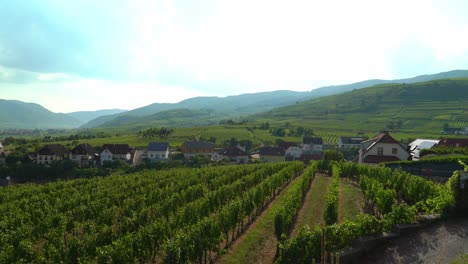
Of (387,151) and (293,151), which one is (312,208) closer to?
(387,151)

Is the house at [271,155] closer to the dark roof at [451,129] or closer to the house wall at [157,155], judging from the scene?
the house wall at [157,155]

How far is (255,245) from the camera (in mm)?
23734

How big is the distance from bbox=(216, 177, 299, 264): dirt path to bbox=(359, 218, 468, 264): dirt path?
296 inches

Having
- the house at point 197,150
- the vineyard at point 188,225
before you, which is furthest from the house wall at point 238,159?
the vineyard at point 188,225

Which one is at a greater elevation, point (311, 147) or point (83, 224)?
point (83, 224)

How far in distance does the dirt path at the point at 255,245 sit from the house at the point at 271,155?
289ft

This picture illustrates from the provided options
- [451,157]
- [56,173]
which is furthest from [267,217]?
[56,173]

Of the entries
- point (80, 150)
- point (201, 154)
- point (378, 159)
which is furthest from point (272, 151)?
point (378, 159)

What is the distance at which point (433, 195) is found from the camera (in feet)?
77.4

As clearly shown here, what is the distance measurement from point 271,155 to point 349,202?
278 feet

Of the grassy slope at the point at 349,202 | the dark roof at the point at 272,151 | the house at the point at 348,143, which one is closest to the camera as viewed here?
the grassy slope at the point at 349,202

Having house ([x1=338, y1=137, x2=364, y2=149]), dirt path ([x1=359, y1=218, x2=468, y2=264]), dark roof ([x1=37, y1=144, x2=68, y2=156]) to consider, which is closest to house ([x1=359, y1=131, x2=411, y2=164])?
dirt path ([x1=359, y1=218, x2=468, y2=264])

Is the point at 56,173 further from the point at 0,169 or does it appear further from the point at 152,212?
the point at 152,212

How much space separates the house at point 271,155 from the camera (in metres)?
117
